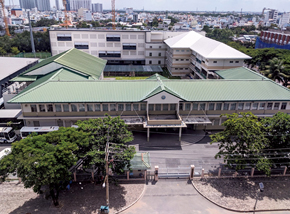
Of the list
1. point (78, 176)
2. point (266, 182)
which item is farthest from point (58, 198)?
point (266, 182)

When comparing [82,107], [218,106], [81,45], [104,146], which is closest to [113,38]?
[81,45]

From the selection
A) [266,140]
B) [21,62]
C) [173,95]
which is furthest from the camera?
[21,62]

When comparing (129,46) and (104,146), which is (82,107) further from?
(129,46)

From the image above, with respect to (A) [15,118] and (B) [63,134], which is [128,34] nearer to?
(A) [15,118]

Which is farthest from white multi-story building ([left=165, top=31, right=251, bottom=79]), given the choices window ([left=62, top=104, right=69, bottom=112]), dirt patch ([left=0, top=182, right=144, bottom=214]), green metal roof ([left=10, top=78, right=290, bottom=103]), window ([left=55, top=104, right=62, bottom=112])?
dirt patch ([left=0, top=182, right=144, bottom=214])

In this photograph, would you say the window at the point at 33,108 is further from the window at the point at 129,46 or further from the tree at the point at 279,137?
the window at the point at 129,46

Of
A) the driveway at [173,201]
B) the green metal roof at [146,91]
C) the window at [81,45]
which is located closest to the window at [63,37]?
the window at [81,45]
